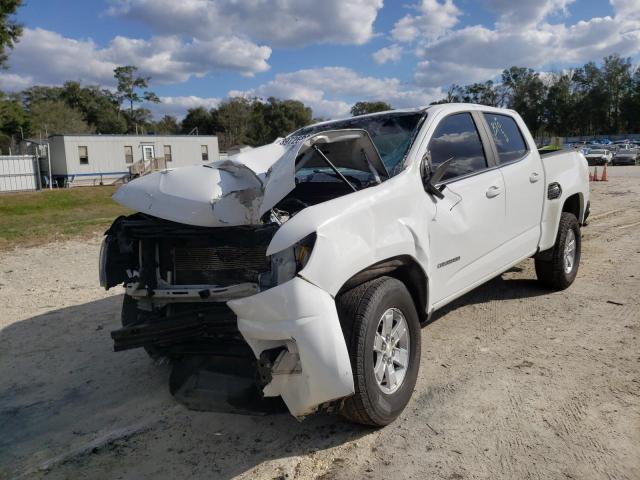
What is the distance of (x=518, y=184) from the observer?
15.9 feet

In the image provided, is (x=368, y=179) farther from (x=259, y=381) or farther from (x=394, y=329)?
(x=259, y=381)

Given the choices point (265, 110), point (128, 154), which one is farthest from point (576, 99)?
point (128, 154)

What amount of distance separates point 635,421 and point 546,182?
2.79 m

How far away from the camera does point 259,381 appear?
2.81 metres

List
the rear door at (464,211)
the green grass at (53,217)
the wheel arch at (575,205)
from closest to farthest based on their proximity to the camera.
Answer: the rear door at (464,211), the wheel arch at (575,205), the green grass at (53,217)

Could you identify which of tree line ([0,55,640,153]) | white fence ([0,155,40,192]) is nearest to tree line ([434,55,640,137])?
tree line ([0,55,640,153])

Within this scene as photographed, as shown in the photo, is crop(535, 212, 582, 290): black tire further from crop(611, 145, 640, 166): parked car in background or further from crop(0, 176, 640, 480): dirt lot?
crop(611, 145, 640, 166): parked car in background

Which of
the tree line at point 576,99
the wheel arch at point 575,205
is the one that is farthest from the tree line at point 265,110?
the wheel arch at point 575,205

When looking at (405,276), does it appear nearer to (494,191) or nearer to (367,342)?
(367,342)

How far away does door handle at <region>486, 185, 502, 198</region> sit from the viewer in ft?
14.3

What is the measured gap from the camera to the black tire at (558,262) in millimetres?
5582

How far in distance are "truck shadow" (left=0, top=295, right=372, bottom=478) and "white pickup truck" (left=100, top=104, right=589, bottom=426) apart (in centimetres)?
25

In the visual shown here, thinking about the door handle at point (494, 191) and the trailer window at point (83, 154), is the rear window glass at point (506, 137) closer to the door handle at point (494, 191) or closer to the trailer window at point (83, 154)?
the door handle at point (494, 191)

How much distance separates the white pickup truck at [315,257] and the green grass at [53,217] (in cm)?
797
